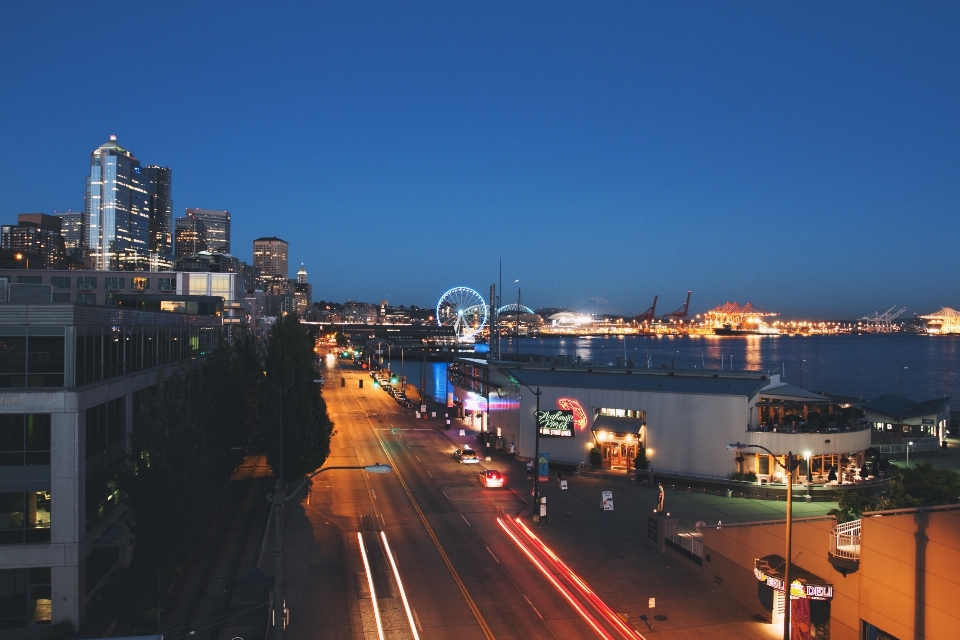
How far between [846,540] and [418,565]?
43.6 ft

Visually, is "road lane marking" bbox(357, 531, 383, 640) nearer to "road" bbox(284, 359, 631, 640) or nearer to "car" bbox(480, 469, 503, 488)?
"road" bbox(284, 359, 631, 640)

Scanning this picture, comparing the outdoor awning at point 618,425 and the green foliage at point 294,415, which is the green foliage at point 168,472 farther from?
the outdoor awning at point 618,425

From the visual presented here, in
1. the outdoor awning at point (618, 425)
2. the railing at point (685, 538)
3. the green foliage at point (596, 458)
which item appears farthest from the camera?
the green foliage at point (596, 458)

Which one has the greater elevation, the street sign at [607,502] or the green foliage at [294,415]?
the green foliage at [294,415]

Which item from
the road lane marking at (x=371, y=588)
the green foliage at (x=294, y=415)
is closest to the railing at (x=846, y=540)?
the road lane marking at (x=371, y=588)

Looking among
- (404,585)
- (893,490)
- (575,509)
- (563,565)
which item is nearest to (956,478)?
(893,490)

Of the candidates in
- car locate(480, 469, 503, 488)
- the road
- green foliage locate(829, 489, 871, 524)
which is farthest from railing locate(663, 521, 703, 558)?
car locate(480, 469, 503, 488)

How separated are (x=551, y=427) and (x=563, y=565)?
18.1 meters

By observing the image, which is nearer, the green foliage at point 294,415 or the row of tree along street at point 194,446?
the row of tree along street at point 194,446

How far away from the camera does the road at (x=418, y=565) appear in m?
19.4

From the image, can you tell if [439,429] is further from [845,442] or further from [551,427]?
[845,442]

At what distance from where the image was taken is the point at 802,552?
19.4 m

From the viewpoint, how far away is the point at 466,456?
44188 mm

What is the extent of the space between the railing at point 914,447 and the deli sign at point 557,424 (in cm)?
2042
